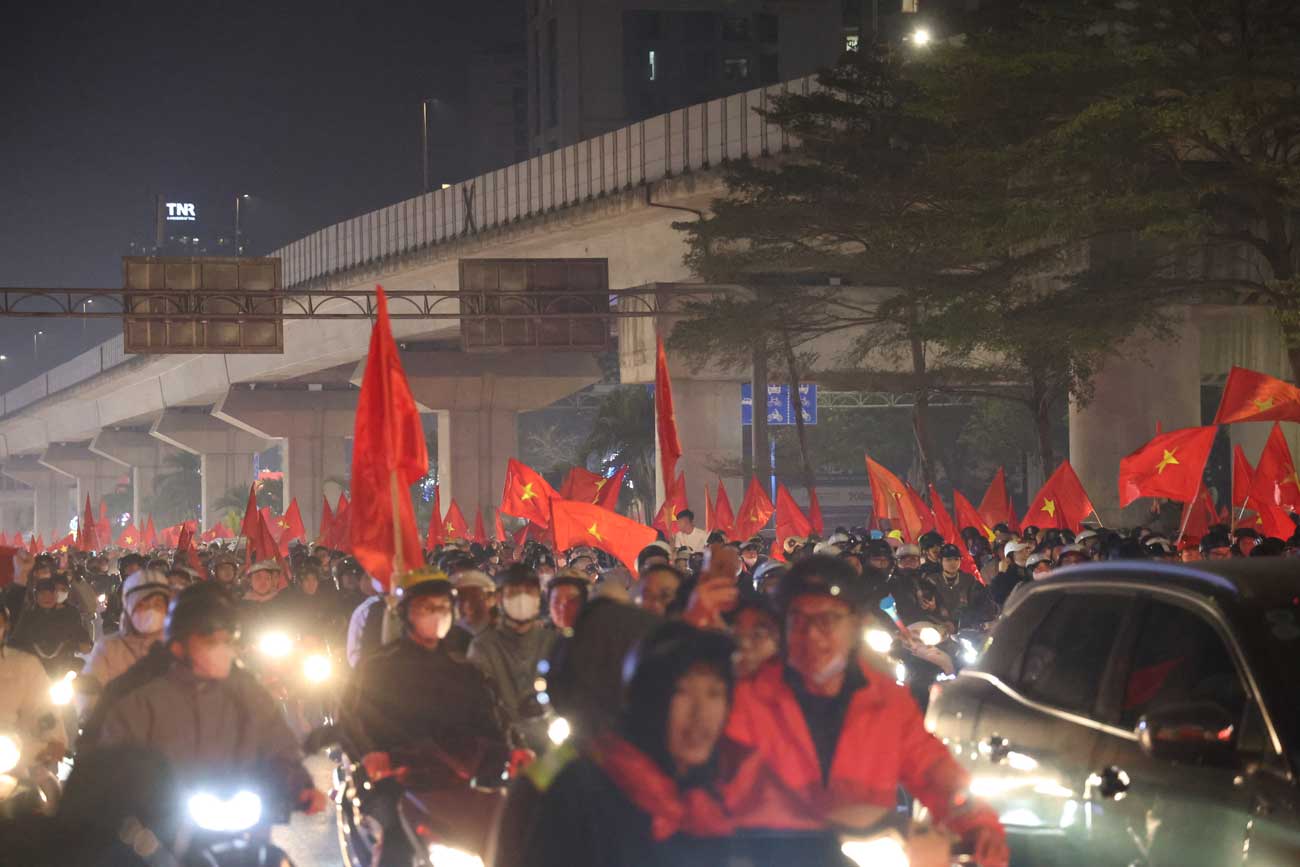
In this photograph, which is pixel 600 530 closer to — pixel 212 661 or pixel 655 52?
pixel 212 661

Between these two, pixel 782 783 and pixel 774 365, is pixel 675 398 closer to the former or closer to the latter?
pixel 774 365

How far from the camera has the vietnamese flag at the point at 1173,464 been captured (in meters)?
20.2

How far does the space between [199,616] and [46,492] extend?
141 m

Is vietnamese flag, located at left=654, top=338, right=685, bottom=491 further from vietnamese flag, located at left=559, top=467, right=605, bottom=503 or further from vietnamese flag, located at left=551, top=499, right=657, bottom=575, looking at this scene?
vietnamese flag, located at left=559, top=467, right=605, bottom=503

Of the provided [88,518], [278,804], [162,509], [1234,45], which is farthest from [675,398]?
[162,509]

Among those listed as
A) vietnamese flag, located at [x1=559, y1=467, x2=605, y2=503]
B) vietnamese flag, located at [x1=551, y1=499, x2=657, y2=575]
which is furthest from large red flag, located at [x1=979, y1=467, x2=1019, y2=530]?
vietnamese flag, located at [x1=551, y1=499, x2=657, y2=575]

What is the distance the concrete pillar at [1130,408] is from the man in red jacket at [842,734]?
3142cm

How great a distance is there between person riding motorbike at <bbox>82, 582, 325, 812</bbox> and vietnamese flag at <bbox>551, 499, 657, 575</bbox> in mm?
12300

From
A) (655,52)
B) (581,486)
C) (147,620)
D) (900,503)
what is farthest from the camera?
(655,52)

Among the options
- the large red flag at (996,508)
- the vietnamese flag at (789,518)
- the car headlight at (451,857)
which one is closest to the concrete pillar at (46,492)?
the vietnamese flag at (789,518)

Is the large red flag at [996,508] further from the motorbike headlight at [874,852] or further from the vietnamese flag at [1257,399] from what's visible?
the motorbike headlight at [874,852]

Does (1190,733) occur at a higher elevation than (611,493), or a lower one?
higher

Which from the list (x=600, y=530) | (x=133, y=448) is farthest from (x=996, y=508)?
(x=133, y=448)

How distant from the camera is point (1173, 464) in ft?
67.6
